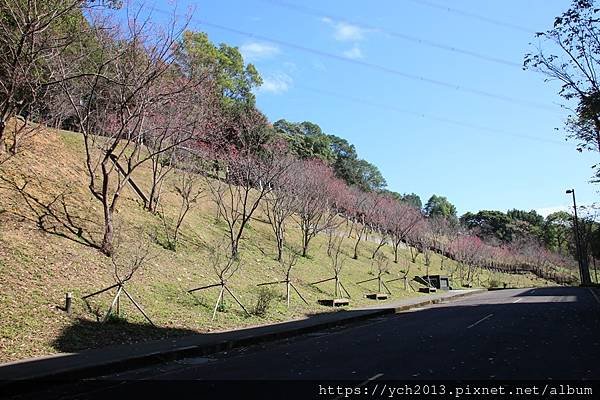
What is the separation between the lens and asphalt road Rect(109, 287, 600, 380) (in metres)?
7.11

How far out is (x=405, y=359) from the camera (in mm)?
8297

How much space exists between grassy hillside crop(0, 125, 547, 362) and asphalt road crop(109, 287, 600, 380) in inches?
114

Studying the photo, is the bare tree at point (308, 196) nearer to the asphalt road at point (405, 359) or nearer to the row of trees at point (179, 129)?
the row of trees at point (179, 129)

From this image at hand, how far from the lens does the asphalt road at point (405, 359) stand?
689cm

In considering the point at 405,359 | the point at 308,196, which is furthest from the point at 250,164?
the point at 405,359

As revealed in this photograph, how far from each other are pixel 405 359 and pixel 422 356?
0.46 m

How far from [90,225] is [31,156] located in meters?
5.77

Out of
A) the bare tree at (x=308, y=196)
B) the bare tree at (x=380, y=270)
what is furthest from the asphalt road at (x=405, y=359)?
the bare tree at (x=308, y=196)

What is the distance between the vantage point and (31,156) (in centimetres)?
2020

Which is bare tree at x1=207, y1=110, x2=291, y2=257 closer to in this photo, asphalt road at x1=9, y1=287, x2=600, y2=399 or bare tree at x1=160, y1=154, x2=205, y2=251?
bare tree at x1=160, y1=154, x2=205, y2=251

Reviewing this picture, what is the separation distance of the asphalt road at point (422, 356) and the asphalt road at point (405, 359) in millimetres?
14

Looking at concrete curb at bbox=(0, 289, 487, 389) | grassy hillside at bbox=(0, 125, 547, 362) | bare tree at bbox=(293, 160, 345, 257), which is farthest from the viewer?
bare tree at bbox=(293, 160, 345, 257)

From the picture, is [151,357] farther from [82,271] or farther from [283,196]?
[283,196]

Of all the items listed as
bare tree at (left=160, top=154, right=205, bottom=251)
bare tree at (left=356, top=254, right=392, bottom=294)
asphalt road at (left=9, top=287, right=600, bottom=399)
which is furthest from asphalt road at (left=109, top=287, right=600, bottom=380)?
bare tree at (left=356, top=254, right=392, bottom=294)
